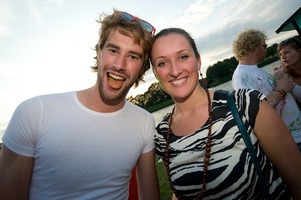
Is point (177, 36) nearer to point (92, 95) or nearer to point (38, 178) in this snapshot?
point (92, 95)

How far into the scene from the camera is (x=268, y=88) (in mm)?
3938

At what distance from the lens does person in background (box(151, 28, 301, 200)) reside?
1892 mm

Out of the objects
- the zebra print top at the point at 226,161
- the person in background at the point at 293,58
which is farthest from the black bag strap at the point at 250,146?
the person in background at the point at 293,58

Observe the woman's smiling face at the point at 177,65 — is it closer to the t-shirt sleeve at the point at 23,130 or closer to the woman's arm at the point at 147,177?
the woman's arm at the point at 147,177

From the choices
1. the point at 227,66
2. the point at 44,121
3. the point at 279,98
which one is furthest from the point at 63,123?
the point at 227,66

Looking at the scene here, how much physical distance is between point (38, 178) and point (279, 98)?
3.69m

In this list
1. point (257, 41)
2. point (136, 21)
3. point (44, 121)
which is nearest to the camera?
point (44, 121)

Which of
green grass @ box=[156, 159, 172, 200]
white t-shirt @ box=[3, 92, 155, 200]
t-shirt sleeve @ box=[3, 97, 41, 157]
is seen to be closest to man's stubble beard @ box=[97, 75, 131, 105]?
white t-shirt @ box=[3, 92, 155, 200]

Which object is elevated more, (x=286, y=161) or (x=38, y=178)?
(x=38, y=178)

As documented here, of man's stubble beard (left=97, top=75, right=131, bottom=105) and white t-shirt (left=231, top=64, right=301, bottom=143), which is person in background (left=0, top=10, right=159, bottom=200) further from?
white t-shirt (left=231, top=64, right=301, bottom=143)

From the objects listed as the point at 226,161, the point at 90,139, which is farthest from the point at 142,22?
the point at 226,161

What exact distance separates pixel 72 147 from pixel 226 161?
154 centimetres

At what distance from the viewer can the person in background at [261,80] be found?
3535 mm

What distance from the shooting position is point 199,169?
6.60ft
